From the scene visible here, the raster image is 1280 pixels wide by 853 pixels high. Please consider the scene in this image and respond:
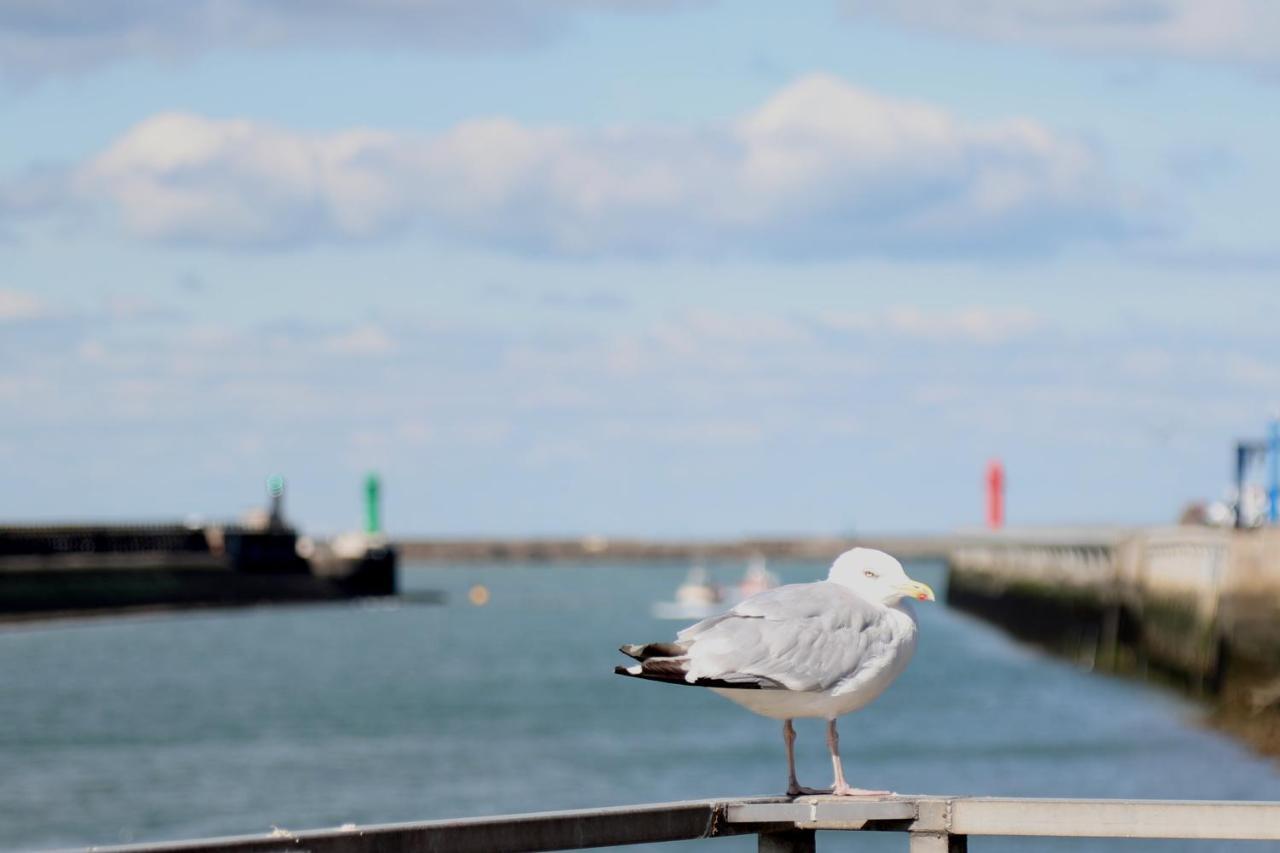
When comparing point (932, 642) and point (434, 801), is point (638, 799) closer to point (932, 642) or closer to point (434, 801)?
point (434, 801)

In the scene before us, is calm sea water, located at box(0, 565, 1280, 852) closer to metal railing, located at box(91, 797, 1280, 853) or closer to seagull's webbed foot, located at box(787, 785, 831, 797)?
seagull's webbed foot, located at box(787, 785, 831, 797)

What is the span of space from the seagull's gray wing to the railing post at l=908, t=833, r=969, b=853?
57 cm

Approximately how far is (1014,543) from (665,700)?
3177cm

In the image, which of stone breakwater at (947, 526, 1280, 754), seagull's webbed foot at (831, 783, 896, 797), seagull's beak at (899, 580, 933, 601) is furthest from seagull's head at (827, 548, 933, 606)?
stone breakwater at (947, 526, 1280, 754)

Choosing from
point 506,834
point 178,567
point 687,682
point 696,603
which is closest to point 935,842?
point 687,682

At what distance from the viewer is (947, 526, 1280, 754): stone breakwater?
136 feet

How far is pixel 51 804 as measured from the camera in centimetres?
4144

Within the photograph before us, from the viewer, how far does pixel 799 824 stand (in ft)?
21.6

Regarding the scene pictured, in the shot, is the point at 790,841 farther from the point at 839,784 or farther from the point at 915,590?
the point at 915,590

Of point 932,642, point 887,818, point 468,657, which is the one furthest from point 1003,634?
point 887,818

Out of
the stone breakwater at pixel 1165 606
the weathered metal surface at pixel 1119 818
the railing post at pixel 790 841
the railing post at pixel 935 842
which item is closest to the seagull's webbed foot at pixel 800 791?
the railing post at pixel 790 841

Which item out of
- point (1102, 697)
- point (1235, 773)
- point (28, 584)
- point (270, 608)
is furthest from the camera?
point (270, 608)

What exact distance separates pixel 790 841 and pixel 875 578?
994 millimetres

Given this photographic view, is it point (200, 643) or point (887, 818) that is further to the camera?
point (200, 643)
